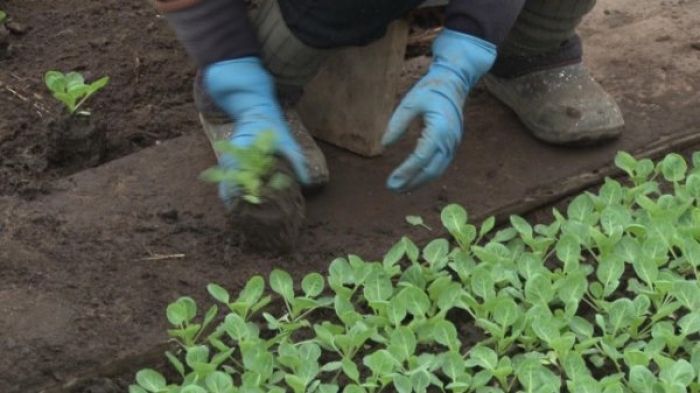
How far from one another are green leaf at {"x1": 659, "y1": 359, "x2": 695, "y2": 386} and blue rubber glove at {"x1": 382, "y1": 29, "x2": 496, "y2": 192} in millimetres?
542

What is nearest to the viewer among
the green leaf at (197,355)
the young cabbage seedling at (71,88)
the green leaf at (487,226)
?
the green leaf at (197,355)

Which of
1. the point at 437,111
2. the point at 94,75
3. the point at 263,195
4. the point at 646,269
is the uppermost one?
the point at 437,111

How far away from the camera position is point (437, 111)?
2.29 metres

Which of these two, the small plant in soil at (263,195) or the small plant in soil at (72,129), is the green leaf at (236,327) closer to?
the small plant in soil at (263,195)

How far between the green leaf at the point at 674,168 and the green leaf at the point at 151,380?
110cm

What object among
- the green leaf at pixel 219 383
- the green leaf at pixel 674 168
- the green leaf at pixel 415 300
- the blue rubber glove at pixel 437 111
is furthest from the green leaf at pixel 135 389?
the green leaf at pixel 674 168

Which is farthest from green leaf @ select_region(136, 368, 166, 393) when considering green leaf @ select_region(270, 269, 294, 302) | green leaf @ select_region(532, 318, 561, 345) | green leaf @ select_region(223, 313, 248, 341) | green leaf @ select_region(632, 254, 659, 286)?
green leaf @ select_region(632, 254, 659, 286)

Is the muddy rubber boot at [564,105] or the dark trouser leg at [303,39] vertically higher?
the dark trouser leg at [303,39]

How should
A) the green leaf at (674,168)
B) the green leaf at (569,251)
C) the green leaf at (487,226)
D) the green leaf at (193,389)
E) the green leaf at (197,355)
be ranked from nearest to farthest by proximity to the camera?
the green leaf at (193,389) → the green leaf at (197,355) → the green leaf at (569,251) → the green leaf at (487,226) → the green leaf at (674,168)

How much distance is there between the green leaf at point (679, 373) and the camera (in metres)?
2.01

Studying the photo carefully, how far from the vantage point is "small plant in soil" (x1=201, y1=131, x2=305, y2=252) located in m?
2.23

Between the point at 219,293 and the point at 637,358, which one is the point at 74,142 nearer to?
the point at 219,293

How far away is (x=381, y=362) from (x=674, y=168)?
85 cm

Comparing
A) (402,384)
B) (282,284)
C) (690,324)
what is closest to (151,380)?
(282,284)
